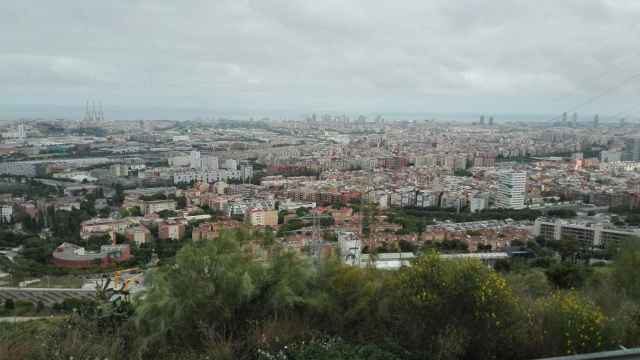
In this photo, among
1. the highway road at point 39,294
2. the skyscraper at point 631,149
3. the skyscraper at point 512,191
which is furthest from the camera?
the skyscraper at point 631,149

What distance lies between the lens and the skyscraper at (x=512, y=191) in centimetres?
1400

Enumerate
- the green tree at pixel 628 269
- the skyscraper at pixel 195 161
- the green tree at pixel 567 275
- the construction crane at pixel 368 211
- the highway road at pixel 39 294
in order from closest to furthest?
the green tree at pixel 628 269 < the green tree at pixel 567 275 < the highway road at pixel 39 294 < the construction crane at pixel 368 211 < the skyscraper at pixel 195 161

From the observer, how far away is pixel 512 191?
1435cm

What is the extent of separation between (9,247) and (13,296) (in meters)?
4.14

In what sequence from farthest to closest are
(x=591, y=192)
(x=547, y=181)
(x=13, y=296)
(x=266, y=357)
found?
(x=547, y=181) < (x=591, y=192) < (x=13, y=296) < (x=266, y=357)

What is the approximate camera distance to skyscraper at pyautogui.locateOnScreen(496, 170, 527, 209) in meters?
14.0

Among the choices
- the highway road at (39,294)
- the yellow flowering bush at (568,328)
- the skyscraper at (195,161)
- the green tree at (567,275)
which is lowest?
the skyscraper at (195,161)

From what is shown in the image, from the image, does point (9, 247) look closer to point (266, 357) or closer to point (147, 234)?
point (147, 234)

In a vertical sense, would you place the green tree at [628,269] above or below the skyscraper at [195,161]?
above

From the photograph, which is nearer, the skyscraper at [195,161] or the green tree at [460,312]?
the green tree at [460,312]

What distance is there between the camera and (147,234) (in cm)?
1014

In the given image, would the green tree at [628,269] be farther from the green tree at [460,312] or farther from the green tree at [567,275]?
the green tree at [460,312]

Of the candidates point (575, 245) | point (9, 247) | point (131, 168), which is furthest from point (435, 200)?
point (131, 168)

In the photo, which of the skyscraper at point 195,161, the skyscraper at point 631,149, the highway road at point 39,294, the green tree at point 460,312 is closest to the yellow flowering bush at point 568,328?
the green tree at point 460,312
